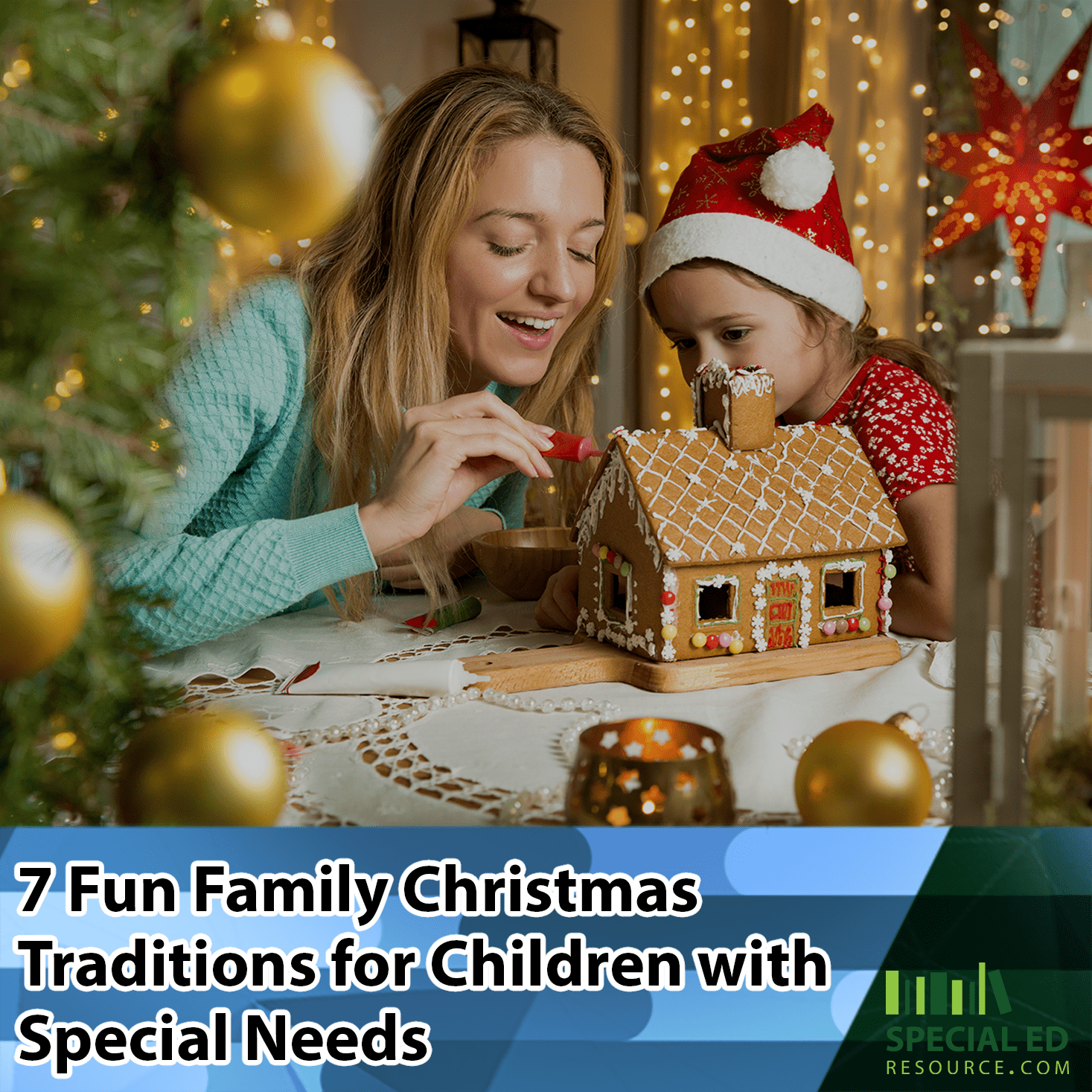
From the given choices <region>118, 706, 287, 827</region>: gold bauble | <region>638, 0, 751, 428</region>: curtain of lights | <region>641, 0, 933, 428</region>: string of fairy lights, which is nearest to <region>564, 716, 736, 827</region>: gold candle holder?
<region>118, 706, 287, 827</region>: gold bauble

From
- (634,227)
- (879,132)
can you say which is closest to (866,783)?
(634,227)

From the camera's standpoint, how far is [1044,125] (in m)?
2.91

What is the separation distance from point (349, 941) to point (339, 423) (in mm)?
837

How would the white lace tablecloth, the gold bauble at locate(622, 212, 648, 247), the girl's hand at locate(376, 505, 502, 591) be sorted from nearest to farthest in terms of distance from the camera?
the white lace tablecloth → the girl's hand at locate(376, 505, 502, 591) → the gold bauble at locate(622, 212, 648, 247)

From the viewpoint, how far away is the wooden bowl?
1.20 meters

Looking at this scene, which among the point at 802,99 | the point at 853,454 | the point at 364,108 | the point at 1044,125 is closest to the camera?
the point at 364,108

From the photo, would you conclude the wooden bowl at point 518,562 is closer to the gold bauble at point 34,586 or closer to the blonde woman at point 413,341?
the blonde woman at point 413,341

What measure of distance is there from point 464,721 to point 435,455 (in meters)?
0.31

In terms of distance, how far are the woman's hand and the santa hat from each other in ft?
1.46

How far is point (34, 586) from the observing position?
446 millimetres

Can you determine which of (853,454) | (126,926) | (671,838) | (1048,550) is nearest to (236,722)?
(126,926)

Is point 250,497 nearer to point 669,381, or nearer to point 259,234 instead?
point 259,234

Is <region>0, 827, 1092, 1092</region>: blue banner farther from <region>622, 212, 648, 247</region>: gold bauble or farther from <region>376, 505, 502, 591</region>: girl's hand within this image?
<region>622, 212, 648, 247</region>: gold bauble

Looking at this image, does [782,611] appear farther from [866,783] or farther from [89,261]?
[89,261]
